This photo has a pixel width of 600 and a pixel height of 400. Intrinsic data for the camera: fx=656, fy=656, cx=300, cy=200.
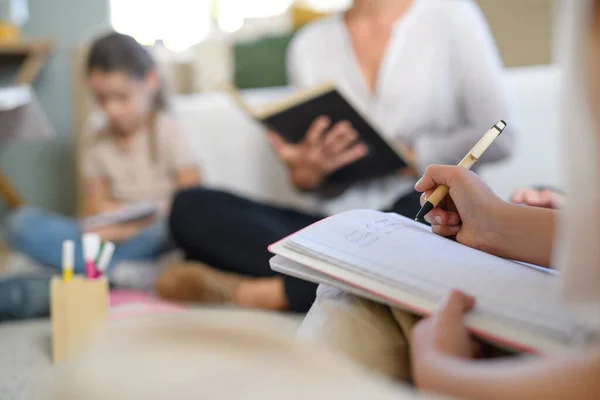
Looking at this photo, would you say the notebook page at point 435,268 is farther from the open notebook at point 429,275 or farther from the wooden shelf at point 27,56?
the wooden shelf at point 27,56

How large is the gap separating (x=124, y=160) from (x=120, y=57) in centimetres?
25

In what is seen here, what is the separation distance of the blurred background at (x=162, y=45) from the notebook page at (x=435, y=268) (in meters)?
1.26

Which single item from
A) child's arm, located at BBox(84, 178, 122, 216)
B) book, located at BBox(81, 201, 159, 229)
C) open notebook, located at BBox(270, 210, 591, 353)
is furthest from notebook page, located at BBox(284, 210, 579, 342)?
child's arm, located at BBox(84, 178, 122, 216)

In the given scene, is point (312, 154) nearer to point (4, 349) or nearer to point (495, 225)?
point (4, 349)

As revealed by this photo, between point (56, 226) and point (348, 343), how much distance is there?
4.01ft

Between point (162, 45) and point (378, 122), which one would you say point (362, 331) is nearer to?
point (378, 122)

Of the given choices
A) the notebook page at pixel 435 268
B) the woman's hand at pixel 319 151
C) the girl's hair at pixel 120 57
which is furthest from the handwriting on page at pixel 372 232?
the girl's hair at pixel 120 57

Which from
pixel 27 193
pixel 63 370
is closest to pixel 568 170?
pixel 63 370

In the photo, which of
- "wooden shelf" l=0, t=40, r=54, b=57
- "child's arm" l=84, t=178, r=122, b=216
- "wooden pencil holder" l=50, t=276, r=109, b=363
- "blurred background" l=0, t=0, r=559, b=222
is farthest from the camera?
"wooden shelf" l=0, t=40, r=54, b=57

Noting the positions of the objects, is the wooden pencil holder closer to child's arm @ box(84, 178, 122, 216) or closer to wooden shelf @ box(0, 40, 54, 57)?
child's arm @ box(84, 178, 122, 216)

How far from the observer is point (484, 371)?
31cm

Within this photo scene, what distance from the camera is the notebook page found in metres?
0.35

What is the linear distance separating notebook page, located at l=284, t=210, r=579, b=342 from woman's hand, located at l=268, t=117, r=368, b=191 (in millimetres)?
641

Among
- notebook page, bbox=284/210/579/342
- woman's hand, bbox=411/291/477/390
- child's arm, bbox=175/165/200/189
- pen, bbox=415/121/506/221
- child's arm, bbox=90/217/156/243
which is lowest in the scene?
child's arm, bbox=90/217/156/243
